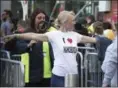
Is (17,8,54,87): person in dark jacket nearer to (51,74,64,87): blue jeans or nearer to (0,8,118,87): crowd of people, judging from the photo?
(0,8,118,87): crowd of people

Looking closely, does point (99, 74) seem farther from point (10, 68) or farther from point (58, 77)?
point (58, 77)

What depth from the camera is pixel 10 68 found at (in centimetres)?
897

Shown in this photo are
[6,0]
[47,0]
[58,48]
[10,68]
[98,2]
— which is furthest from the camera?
[47,0]

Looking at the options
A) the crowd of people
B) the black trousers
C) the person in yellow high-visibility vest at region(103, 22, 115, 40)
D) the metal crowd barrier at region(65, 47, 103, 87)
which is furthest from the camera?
the metal crowd barrier at region(65, 47, 103, 87)

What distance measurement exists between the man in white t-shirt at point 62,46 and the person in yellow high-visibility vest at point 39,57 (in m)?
0.50

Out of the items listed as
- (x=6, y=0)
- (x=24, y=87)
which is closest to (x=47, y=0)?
(x=6, y=0)

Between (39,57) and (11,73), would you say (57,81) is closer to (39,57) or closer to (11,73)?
(39,57)

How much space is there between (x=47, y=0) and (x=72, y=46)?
88.1 feet

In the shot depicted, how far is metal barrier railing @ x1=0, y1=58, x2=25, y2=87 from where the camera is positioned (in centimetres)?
814

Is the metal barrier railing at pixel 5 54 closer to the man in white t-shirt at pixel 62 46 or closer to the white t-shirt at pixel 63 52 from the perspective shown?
the man in white t-shirt at pixel 62 46

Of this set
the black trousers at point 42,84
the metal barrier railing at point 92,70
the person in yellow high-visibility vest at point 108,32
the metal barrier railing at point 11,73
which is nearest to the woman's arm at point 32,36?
the black trousers at point 42,84

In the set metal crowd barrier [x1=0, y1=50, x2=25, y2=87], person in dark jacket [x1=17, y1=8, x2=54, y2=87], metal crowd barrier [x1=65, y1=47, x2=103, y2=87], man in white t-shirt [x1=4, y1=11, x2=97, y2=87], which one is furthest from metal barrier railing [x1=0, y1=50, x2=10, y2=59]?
man in white t-shirt [x1=4, y1=11, x2=97, y2=87]

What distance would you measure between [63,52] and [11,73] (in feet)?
8.16

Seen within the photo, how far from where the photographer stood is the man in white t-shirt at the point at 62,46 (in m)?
6.73
